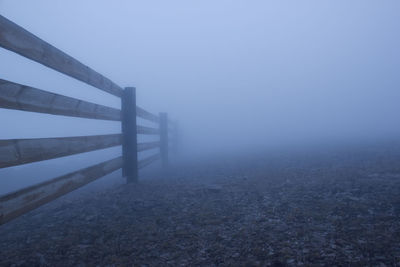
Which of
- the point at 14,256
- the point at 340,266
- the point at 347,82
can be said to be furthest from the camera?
the point at 347,82

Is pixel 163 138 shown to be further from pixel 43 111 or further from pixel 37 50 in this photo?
pixel 37 50

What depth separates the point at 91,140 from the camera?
3.33 metres

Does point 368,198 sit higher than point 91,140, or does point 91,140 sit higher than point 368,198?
point 91,140

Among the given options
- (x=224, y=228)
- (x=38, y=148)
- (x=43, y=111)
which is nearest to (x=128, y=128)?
(x=43, y=111)

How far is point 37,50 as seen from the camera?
2.27 metres

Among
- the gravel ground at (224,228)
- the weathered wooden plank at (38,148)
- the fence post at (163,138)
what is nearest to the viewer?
the weathered wooden plank at (38,148)

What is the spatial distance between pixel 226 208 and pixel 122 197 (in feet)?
5.79

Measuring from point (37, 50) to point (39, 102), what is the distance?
1.44ft

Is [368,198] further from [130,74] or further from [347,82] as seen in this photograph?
[130,74]

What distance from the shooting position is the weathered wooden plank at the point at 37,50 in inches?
76.4

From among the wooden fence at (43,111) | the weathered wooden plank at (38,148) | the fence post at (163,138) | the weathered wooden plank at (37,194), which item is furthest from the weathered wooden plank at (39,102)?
the fence post at (163,138)

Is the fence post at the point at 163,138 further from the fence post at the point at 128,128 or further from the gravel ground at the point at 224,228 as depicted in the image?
the gravel ground at the point at 224,228

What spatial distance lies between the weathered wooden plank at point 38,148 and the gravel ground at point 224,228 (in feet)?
2.92

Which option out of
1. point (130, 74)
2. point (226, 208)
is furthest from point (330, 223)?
point (130, 74)
